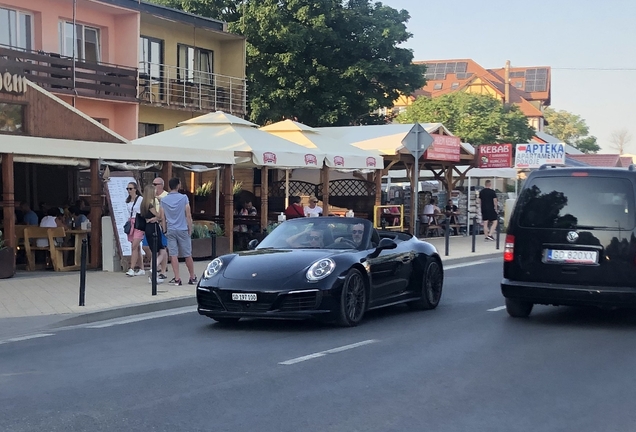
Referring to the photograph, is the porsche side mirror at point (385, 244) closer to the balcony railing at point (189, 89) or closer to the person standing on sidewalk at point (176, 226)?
the person standing on sidewalk at point (176, 226)

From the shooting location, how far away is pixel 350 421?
6.18 meters

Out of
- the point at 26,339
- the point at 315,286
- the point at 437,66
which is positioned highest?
Result: the point at 437,66

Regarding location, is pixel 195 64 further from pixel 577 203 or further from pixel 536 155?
pixel 577 203

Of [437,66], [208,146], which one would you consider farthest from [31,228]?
[437,66]

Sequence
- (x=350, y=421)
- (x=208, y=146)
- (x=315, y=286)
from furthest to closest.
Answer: (x=208, y=146)
(x=315, y=286)
(x=350, y=421)

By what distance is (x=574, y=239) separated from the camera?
1059cm

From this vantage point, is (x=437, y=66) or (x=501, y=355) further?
(x=437, y=66)

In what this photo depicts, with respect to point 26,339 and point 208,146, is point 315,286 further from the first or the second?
point 208,146

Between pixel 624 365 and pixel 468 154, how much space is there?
72.9 feet

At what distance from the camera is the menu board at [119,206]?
681 inches

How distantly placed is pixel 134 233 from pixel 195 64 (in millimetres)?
19068

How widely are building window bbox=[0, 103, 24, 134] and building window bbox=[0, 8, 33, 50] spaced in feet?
33.0

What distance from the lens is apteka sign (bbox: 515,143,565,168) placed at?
32.2 meters

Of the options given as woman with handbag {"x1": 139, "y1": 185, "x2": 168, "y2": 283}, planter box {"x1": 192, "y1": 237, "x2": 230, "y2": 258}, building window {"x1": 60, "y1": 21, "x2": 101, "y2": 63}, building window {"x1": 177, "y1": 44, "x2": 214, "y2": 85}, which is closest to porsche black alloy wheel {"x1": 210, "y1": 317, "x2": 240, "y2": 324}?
woman with handbag {"x1": 139, "y1": 185, "x2": 168, "y2": 283}
